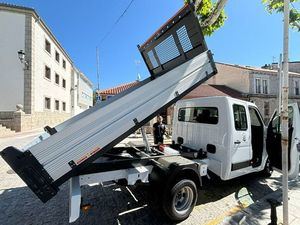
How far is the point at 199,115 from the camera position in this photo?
16.3ft

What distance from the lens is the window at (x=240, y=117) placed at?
4.38m

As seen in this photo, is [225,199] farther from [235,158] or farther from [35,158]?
[35,158]

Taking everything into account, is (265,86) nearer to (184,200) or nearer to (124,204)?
(184,200)

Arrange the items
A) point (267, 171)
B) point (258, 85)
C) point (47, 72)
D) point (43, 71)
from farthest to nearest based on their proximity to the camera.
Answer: point (258, 85) → point (47, 72) → point (43, 71) → point (267, 171)

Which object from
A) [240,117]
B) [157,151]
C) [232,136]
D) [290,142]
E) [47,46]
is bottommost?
[157,151]

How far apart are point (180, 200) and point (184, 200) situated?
88 mm

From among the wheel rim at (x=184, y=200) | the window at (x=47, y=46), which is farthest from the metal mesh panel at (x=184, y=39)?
the window at (x=47, y=46)

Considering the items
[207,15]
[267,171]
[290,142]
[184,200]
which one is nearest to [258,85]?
[207,15]

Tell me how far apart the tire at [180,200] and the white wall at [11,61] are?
1605 centimetres

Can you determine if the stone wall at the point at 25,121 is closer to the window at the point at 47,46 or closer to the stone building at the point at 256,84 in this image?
the window at the point at 47,46

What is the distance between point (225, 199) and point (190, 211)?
1.14 meters

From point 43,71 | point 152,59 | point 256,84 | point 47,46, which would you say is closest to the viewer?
point 152,59

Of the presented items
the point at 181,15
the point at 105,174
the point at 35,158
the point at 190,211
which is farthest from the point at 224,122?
the point at 35,158

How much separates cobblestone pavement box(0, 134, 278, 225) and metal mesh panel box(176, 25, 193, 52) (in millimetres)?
2488
